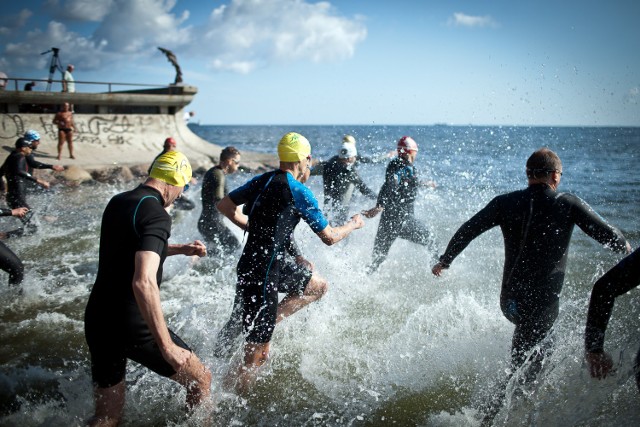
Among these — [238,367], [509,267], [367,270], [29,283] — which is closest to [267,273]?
[238,367]

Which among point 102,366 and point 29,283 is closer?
point 102,366

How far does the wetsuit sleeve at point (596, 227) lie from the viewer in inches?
132

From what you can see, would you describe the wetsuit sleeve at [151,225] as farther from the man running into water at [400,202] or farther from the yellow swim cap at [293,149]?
the man running into water at [400,202]

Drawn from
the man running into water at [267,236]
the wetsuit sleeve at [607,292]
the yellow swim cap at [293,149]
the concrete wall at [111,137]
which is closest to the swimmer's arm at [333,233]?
the man running into water at [267,236]

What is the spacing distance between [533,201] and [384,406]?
2228 millimetres

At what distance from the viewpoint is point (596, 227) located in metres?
3.38

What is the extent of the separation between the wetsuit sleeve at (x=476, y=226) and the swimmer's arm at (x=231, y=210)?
195 cm

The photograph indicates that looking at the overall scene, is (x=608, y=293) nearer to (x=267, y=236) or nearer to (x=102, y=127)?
(x=267, y=236)

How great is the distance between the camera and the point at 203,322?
19.0 feet

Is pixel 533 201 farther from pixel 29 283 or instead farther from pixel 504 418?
pixel 29 283

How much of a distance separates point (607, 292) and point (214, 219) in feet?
19.7

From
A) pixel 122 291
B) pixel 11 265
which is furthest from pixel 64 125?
pixel 122 291

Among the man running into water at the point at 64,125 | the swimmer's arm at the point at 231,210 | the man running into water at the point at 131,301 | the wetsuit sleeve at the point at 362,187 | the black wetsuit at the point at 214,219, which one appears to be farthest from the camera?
the man running into water at the point at 64,125

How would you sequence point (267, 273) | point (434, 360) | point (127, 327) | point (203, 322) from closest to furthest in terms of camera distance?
point (127, 327)
point (267, 273)
point (434, 360)
point (203, 322)
